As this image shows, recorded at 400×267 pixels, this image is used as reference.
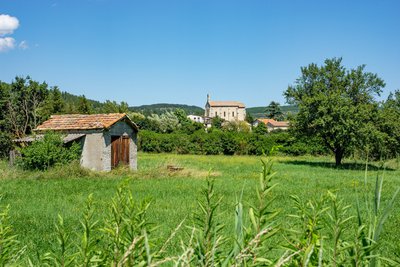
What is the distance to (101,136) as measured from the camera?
2208 centimetres

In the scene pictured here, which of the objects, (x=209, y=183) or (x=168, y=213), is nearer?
(x=209, y=183)

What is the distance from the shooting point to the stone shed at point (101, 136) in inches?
870

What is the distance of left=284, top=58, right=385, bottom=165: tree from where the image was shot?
29.8 meters

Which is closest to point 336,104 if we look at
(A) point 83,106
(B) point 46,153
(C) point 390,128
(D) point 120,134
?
(C) point 390,128

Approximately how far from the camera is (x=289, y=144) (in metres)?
49.0

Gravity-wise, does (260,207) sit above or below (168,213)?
above

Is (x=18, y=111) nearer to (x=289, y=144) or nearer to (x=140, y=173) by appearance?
(x=140, y=173)

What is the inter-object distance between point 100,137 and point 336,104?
19556mm

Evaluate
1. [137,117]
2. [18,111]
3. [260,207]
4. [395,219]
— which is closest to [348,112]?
[395,219]

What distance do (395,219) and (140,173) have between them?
13397mm

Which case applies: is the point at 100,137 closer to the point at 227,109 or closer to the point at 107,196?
the point at 107,196

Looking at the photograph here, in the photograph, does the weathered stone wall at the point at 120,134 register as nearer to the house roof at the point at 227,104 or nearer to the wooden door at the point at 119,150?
the wooden door at the point at 119,150

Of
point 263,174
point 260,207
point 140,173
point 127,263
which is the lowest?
point 140,173

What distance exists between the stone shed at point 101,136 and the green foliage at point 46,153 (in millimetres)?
1547
